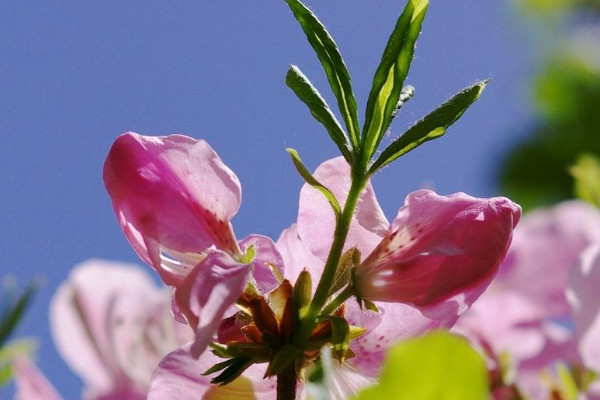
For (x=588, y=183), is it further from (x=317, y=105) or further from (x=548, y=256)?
(x=317, y=105)

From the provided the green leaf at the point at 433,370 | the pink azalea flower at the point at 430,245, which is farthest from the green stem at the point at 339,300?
the green leaf at the point at 433,370

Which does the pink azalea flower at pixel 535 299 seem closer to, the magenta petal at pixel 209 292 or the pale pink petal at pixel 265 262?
the pale pink petal at pixel 265 262

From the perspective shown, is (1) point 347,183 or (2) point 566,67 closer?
(1) point 347,183

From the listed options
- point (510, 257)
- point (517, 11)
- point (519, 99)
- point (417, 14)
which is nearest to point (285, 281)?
point (417, 14)

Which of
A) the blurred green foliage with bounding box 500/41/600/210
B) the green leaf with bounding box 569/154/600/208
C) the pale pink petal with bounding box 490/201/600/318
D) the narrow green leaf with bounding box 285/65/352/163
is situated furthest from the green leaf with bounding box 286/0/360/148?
the blurred green foliage with bounding box 500/41/600/210

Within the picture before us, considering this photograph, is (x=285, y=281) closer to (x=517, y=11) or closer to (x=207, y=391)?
(x=207, y=391)

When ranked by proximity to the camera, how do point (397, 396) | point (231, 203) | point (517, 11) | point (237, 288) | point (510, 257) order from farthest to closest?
point (517, 11)
point (510, 257)
point (231, 203)
point (237, 288)
point (397, 396)

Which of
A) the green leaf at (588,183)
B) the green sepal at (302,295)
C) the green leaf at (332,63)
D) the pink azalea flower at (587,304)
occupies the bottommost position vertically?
the pink azalea flower at (587,304)

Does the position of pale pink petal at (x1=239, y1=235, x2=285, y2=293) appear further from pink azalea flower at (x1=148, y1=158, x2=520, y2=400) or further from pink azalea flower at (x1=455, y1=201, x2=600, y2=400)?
pink azalea flower at (x1=455, y1=201, x2=600, y2=400)
